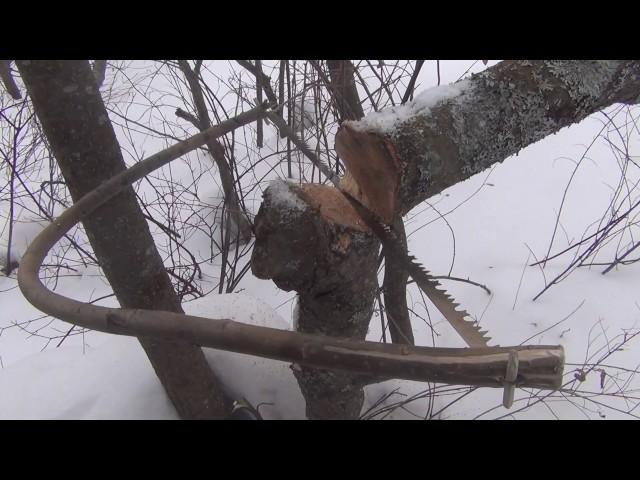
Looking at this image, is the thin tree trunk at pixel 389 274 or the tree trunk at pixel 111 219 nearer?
the tree trunk at pixel 111 219

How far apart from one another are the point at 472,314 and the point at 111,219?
4.20ft

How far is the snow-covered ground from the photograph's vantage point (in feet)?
3.29

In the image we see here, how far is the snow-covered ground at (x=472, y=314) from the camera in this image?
1002mm

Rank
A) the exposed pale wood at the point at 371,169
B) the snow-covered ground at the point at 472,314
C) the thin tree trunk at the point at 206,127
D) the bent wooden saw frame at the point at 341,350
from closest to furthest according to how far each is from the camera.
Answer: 1. the bent wooden saw frame at the point at 341,350
2. the exposed pale wood at the point at 371,169
3. the snow-covered ground at the point at 472,314
4. the thin tree trunk at the point at 206,127

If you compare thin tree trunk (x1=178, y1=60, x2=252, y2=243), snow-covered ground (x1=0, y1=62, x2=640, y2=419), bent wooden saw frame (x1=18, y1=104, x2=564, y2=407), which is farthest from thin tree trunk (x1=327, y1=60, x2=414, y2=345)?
thin tree trunk (x1=178, y1=60, x2=252, y2=243)

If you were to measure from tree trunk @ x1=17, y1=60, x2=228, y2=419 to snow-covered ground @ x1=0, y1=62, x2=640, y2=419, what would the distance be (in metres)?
0.09

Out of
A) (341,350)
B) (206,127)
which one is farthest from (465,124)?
(206,127)

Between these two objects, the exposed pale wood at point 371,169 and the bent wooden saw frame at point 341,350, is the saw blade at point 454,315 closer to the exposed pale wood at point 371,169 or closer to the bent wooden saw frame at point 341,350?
the bent wooden saw frame at point 341,350

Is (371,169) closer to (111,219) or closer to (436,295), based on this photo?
(436,295)

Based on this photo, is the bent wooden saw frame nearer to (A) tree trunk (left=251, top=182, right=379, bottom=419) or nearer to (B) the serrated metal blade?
(B) the serrated metal blade

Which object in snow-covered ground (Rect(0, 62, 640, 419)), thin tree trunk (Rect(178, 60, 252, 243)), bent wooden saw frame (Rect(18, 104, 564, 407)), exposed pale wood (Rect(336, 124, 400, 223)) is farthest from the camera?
thin tree trunk (Rect(178, 60, 252, 243))

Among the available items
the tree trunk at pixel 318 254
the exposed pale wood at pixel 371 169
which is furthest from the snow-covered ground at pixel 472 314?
the exposed pale wood at pixel 371 169

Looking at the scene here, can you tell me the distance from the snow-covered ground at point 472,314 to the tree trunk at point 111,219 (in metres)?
0.09

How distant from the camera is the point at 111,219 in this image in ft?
2.67
